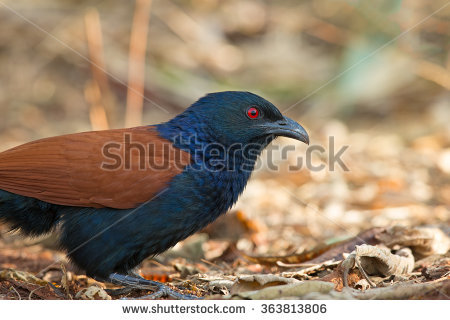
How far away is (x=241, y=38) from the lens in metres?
12.8

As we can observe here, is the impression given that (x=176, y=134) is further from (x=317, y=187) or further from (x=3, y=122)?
(x=3, y=122)

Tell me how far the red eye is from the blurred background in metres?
2.64

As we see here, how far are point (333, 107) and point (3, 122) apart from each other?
621cm

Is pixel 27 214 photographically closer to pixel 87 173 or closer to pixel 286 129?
pixel 87 173

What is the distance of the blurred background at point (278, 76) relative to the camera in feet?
27.4

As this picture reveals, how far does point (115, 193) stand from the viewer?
14.1 ft

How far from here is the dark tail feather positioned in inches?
175

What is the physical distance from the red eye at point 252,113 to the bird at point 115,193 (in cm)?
51

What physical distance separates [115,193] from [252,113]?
146cm

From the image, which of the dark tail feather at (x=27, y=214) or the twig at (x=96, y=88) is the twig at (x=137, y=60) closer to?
the twig at (x=96, y=88)

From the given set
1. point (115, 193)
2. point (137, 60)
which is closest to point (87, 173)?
point (115, 193)

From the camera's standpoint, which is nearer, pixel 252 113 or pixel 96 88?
pixel 252 113

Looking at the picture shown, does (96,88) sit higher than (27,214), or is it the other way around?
(96,88)

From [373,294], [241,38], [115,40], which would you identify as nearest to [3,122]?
[115,40]
